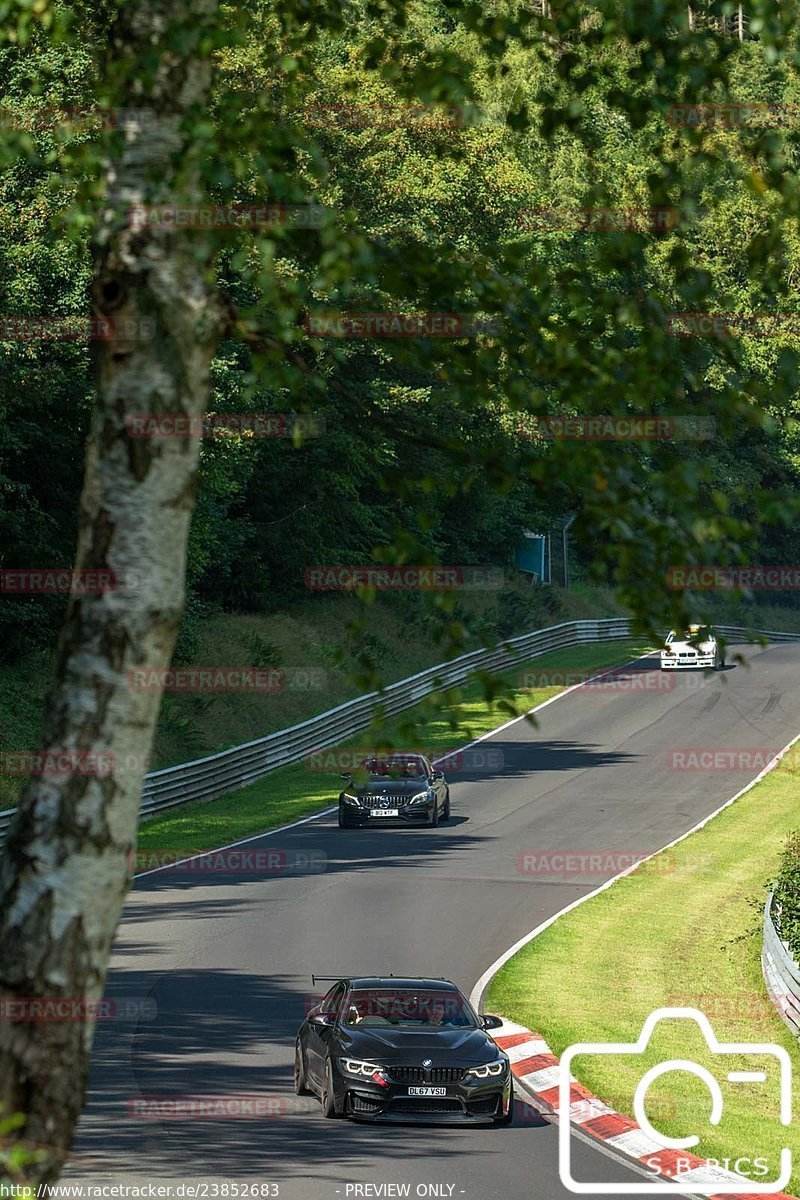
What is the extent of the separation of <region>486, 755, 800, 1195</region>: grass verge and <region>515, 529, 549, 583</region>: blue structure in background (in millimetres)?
39316

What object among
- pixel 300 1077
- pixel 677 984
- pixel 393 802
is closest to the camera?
pixel 300 1077

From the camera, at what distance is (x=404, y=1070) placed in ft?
53.4

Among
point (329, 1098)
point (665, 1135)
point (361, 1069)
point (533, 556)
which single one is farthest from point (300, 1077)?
point (533, 556)

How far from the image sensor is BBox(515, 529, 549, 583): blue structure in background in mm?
78000

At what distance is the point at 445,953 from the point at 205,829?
12.7 m

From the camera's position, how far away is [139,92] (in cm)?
588

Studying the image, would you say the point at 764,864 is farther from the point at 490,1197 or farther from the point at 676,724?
the point at 490,1197

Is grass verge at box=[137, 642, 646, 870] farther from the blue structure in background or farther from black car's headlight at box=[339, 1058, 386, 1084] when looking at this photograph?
the blue structure in background

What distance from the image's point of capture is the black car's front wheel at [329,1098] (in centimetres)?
1625

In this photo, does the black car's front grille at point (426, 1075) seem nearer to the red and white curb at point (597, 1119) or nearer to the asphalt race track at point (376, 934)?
the asphalt race track at point (376, 934)

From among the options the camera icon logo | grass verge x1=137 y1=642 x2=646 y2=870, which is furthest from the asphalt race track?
grass verge x1=137 y1=642 x2=646 y2=870

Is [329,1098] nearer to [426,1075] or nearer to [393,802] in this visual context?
[426,1075]

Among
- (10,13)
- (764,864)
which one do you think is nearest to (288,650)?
(764,864)

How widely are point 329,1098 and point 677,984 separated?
1111cm
